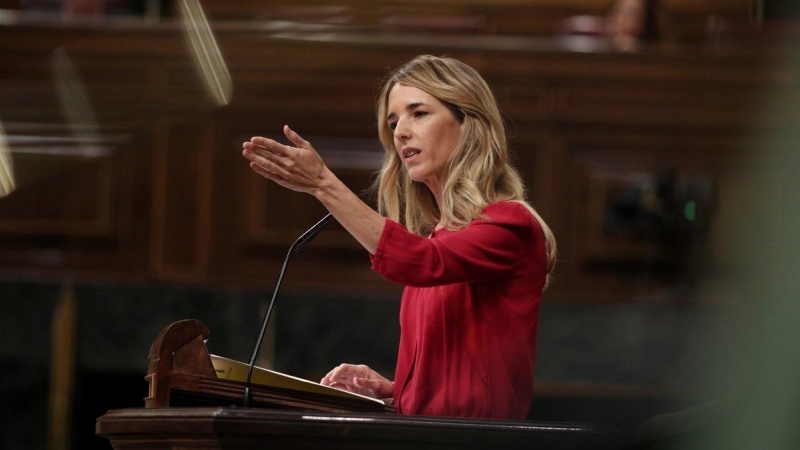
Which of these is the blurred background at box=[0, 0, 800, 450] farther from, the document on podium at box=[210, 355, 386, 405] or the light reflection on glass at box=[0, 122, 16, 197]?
the document on podium at box=[210, 355, 386, 405]

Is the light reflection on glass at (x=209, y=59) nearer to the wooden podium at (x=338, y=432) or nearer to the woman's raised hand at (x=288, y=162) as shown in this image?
the woman's raised hand at (x=288, y=162)

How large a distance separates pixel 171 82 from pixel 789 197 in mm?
3455

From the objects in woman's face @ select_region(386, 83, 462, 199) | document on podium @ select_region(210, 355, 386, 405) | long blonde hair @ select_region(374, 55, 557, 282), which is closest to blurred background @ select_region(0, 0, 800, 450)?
long blonde hair @ select_region(374, 55, 557, 282)

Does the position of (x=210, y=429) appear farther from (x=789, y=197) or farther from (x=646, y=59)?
(x=646, y=59)

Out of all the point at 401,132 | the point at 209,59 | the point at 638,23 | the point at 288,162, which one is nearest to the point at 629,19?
the point at 638,23

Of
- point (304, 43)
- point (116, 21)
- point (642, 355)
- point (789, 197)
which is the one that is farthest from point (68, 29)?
point (789, 197)

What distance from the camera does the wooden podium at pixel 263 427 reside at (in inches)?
44.0

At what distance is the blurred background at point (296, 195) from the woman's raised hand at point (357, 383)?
65.9 inches

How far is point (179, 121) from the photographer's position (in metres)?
3.69

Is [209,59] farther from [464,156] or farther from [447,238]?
[447,238]

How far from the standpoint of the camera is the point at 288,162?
1.31m

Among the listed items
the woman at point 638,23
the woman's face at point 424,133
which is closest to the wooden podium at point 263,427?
the woman's face at point 424,133

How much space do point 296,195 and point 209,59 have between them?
1.91 ft

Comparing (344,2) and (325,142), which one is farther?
(344,2)
